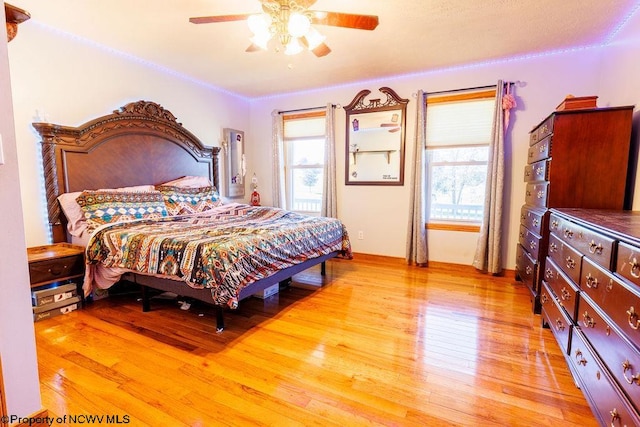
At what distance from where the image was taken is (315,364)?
6.25 feet

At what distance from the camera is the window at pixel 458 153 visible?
12.2ft

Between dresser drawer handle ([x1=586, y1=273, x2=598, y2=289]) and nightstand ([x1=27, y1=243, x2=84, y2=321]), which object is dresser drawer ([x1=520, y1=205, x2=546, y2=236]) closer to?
dresser drawer handle ([x1=586, y1=273, x2=598, y2=289])

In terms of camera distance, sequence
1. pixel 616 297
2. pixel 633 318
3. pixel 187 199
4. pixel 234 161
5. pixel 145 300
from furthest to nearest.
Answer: pixel 234 161
pixel 187 199
pixel 145 300
pixel 616 297
pixel 633 318

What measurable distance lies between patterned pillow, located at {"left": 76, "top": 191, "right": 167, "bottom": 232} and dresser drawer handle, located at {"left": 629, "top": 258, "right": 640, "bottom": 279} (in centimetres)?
350

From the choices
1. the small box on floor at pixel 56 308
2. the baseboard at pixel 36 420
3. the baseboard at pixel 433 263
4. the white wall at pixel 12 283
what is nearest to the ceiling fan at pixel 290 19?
the white wall at pixel 12 283

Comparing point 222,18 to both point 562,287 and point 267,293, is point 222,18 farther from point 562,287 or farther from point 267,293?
point 562,287

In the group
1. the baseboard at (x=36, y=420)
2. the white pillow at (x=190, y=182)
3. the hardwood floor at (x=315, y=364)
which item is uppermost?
the white pillow at (x=190, y=182)

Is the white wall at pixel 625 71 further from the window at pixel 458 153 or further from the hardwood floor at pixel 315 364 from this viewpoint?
the hardwood floor at pixel 315 364

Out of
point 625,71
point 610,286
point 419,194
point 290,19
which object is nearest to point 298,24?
point 290,19

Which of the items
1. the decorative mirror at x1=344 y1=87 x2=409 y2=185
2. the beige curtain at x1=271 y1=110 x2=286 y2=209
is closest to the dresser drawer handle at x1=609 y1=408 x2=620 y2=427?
the decorative mirror at x1=344 y1=87 x2=409 y2=185

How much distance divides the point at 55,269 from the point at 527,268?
4072 millimetres

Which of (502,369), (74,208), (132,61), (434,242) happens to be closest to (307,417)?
(502,369)

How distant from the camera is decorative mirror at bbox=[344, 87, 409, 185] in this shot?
415 cm

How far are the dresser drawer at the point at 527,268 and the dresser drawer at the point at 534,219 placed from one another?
26cm
